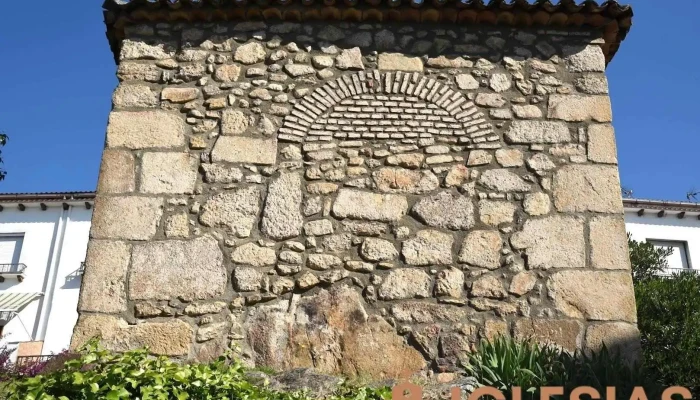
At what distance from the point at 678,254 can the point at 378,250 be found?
54.6 ft

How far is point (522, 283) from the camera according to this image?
3.98m

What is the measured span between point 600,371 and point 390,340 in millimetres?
1253

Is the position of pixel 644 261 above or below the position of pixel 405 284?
above

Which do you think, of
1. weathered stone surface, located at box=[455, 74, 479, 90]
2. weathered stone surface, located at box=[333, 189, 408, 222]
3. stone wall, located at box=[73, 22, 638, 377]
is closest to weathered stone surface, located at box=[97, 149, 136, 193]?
stone wall, located at box=[73, 22, 638, 377]

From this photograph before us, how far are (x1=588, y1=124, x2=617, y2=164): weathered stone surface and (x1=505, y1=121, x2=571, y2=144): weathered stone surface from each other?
17 cm

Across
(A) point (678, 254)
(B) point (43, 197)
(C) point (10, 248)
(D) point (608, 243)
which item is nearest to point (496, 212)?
(D) point (608, 243)

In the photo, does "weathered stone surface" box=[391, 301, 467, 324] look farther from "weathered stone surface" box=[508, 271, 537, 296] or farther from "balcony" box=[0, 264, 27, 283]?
"balcony" box=[0, 264, 27, 283]

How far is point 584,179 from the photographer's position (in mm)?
4227

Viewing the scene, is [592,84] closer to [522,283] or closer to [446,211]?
[446,211]

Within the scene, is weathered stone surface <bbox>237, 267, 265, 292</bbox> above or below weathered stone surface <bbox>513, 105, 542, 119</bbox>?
below

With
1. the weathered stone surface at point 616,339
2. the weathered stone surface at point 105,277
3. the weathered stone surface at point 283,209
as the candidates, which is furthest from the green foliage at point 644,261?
the weathered stone surface at point 105,277

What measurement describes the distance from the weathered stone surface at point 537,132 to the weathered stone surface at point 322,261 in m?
1.54

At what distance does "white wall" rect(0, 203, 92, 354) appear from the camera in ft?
58.3

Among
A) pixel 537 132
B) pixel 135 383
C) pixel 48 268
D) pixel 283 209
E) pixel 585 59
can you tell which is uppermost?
pixel 48 268
